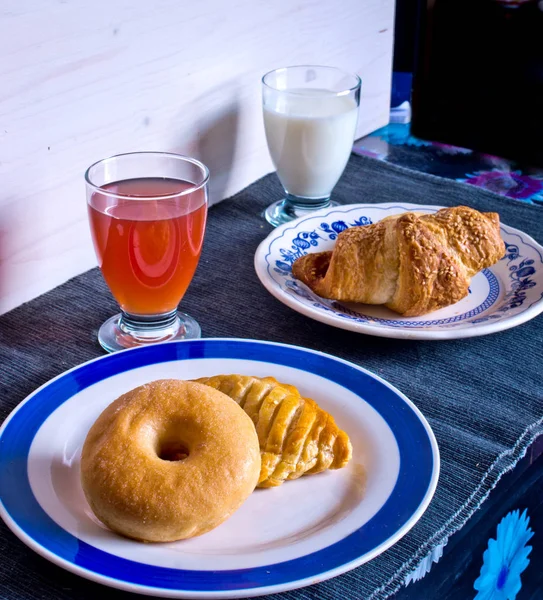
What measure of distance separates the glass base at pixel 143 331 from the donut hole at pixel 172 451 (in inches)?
10.0

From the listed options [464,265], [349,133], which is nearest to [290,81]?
[349,133]

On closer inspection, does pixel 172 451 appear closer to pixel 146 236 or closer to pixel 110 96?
pixel 146 236

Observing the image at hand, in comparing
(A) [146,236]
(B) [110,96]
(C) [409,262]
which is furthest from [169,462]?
(B) [110,96]

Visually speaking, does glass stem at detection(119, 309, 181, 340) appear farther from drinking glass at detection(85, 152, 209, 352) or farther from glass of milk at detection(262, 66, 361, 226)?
glass of milk at detection(262, 66, 361, 226)

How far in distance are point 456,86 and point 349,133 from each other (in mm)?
747

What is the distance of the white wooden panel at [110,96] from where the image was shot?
88 cm

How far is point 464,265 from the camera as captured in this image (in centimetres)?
93

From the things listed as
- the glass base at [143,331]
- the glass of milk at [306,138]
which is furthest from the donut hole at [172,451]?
the glass of milk at [306,138]

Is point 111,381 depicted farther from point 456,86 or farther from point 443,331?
point 456,86

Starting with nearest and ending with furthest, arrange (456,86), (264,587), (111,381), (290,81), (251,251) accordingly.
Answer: (264,587)
(111,381)
(251,251)
(290,81)
(456,86)

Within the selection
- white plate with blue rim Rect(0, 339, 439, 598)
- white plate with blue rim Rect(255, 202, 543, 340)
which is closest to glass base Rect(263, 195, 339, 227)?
white plate with blue rim Rect(255, 202, 543, 340)

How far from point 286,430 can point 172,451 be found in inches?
3.9

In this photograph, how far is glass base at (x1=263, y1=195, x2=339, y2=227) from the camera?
1.20m

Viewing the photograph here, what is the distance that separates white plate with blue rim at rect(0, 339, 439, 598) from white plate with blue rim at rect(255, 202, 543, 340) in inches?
4.1
